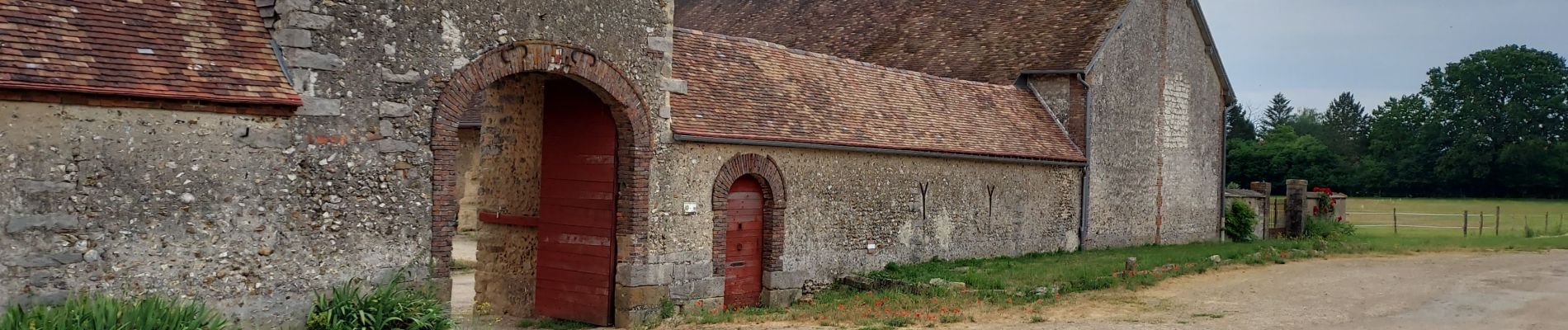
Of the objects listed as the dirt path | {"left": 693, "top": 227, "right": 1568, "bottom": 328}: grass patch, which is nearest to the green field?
{"left": 693, "top": 227, "right": 1568, "bottom": 328}: grass patch

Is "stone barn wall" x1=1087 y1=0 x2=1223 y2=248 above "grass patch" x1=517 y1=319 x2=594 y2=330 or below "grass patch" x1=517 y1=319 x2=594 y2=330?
above

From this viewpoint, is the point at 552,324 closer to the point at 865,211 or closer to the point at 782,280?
the point at 782,280

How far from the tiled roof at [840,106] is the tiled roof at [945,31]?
1.41 meters

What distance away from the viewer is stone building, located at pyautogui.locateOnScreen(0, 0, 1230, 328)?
9.53m

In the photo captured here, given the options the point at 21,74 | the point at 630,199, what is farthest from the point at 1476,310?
the point at 21,74

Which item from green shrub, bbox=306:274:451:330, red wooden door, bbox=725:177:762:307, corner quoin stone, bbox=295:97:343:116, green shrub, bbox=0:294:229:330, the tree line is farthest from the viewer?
the tree line

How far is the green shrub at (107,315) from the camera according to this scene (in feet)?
29.0

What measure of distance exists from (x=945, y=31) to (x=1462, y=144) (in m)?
40.1

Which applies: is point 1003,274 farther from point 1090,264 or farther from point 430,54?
point 430,54

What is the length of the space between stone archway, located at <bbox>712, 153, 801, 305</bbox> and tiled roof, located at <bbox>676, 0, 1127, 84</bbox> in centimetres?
931

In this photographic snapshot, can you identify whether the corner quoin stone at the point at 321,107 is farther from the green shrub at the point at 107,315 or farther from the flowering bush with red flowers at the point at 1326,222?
the flowering bush with red flowers at the point at 1326,222

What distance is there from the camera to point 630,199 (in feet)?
44.6

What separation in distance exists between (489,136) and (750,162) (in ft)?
10.7

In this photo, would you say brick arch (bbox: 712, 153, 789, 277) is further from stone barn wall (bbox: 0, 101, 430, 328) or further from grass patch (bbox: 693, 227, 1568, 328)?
stone barn wall (bbox: 0, 101, 430, 328)
